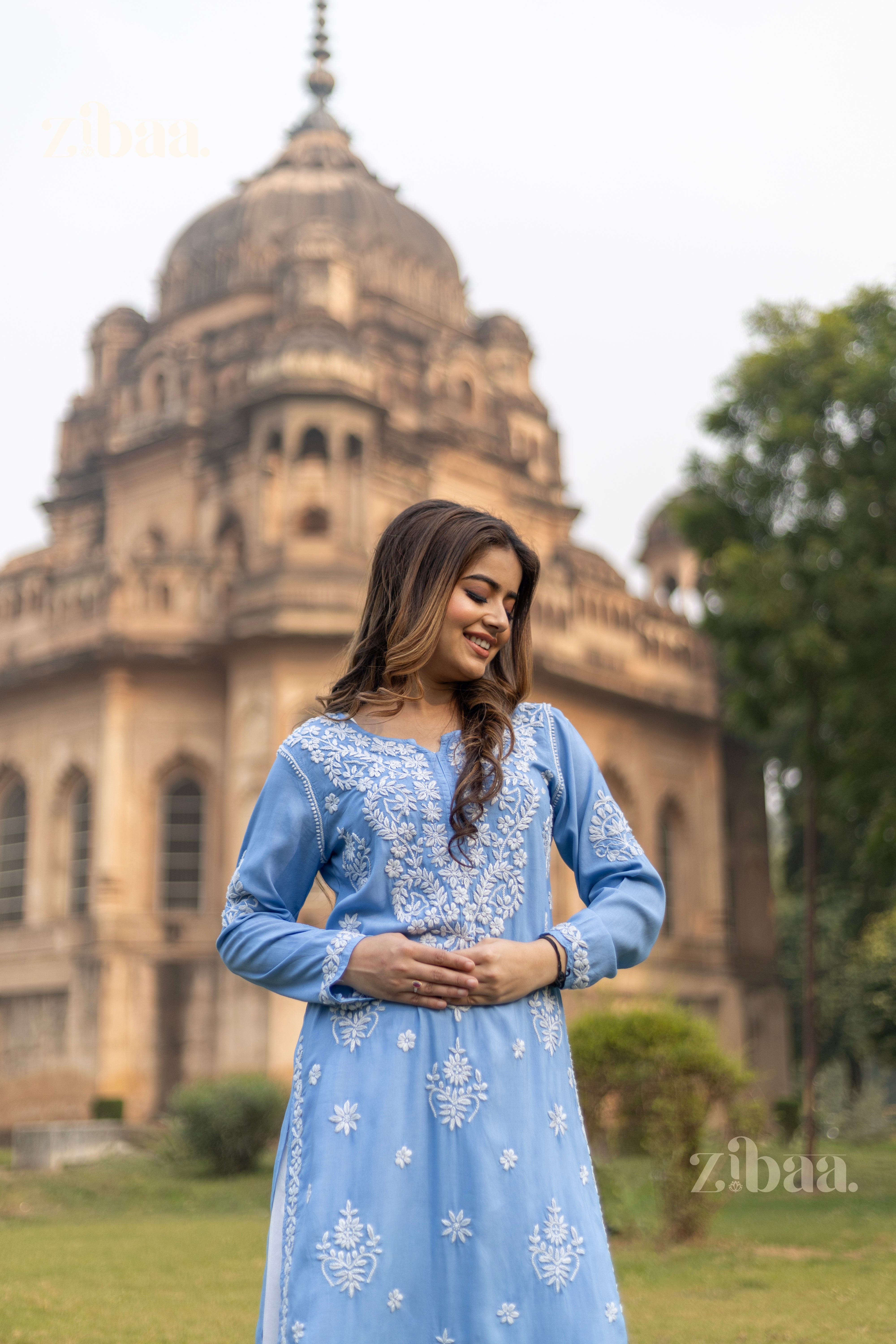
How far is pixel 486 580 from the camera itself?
7.72ft

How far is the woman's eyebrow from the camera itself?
2336mm

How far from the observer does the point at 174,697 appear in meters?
18.9

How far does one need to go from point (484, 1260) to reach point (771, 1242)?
8.21 metres

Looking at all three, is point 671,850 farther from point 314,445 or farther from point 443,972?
point 443,972

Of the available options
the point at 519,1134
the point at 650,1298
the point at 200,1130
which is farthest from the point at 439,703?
the point at 200,1130

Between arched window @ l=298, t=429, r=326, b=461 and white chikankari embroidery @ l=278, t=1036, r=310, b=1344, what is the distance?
17370mm

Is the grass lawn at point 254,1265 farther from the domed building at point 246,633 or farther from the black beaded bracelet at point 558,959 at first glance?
the black beaded bracelet at point 558,959

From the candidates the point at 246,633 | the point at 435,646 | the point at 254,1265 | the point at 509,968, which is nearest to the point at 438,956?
the point at 509,968

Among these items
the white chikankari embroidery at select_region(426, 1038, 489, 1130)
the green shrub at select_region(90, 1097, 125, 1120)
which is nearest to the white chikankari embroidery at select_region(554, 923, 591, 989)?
the white chikankari embroidery at select_region(426, 1038, 489, 1130)

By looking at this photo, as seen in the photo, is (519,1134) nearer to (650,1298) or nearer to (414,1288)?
(414,1288)

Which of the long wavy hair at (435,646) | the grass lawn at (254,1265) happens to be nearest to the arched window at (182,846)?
the grass lawn at (254,1265)

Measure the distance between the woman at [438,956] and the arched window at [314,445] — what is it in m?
17.0

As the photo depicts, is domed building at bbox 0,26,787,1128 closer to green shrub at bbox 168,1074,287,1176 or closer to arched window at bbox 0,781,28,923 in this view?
arched window at bbox 0,781,28,923

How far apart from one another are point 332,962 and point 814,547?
12320 millimetres
